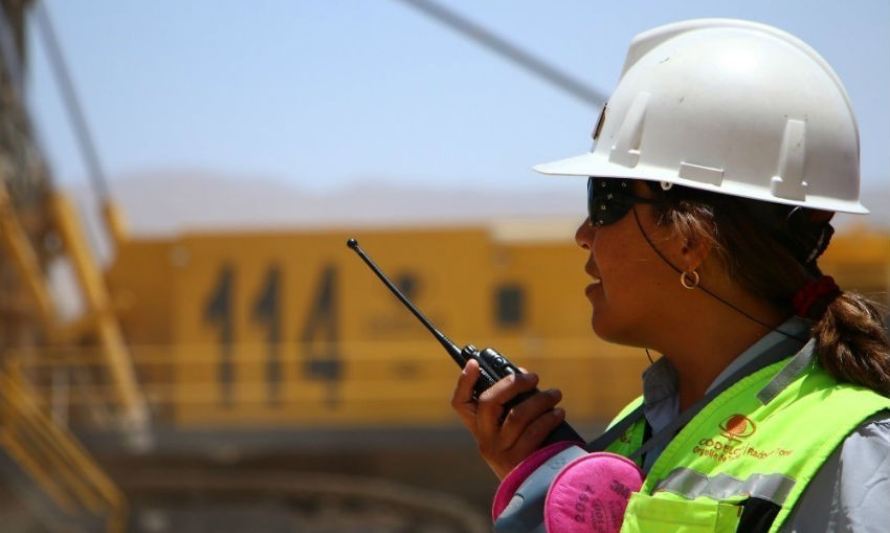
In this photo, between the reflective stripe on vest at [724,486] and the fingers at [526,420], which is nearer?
the reflective stripe on vest at [724,486]

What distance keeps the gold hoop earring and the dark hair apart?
4 centimetres

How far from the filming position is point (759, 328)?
167 cm

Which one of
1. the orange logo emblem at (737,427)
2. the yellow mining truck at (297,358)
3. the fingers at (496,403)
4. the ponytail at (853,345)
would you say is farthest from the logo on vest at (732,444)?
the yellow mining truck at (297,358)

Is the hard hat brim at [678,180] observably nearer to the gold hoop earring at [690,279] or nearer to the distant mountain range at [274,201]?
the gold hoop earring at [690,279]

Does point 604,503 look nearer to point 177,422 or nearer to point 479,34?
point 479,34

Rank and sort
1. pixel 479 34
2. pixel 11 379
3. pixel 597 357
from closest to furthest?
pixel 479 34, pixel 11 379, pixel 597 357

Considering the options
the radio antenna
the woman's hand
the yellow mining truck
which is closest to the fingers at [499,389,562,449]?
the woman's hand

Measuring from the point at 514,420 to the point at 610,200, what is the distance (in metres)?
0.33

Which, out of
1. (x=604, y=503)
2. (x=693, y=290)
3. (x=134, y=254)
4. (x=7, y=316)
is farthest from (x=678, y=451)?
(x=134, y=254)

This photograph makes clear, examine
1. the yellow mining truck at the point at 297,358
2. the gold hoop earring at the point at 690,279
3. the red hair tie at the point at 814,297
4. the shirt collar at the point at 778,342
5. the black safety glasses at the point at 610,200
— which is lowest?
the yellow mining truck at the point at 297,358

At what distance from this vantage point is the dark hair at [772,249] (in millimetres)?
1577

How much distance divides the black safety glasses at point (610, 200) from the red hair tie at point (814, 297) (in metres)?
0.23

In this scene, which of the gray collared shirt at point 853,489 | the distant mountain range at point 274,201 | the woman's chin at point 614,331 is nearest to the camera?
the gray collared shirt at point 853,489

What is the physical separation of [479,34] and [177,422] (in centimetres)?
497
